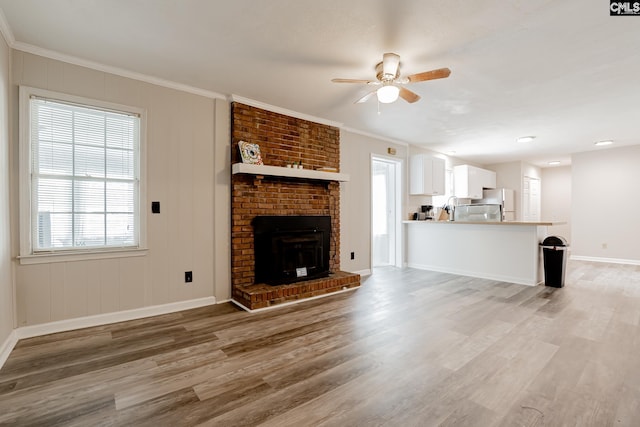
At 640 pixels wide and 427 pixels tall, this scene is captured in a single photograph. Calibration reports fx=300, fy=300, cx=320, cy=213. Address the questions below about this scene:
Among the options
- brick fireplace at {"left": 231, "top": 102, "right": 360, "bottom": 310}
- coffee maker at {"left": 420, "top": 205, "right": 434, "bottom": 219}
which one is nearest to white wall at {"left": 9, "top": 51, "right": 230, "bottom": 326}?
brick fireplace at {"left": 231, "top": 102, "right": 360, "bottom": 310}

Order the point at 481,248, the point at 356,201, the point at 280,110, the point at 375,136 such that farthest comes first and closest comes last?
the point at 375,136
the point at 356,201
the point at 481,248
the point at 280,110

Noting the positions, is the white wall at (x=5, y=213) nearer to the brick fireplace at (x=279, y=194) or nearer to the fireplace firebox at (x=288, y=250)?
the brick fireplace at (x=279, y=194)

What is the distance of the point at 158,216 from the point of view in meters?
3.18

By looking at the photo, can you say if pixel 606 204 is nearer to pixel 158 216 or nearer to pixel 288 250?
pixel 288 250

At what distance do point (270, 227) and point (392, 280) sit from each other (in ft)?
7.05

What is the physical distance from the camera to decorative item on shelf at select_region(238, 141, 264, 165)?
3.57 metres

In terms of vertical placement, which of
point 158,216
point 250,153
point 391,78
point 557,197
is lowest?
point 158,216

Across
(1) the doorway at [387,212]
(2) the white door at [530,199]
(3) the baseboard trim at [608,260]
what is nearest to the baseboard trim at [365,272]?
(1) the doorway at [387,212]

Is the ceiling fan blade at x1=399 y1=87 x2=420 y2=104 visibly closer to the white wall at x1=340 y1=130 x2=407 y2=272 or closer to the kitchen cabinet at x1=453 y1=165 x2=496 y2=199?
the white wall at x1=340 y1=130 x2=407 y2=272

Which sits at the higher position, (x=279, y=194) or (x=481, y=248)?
(x=279, y=194)

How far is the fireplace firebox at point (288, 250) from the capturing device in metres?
3.72

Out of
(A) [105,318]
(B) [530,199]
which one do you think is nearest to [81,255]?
(A) [105,318]

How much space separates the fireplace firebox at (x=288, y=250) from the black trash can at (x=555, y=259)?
125 inches

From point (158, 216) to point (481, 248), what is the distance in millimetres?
4702
